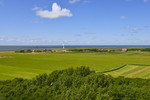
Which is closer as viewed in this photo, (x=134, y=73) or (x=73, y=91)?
(x=73, y=91)

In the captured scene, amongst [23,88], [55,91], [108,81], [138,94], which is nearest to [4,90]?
[23,88]

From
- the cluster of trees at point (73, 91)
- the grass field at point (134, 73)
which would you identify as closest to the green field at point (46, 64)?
the grass field at point (134, 73)

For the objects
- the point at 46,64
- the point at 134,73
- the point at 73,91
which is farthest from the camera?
the point at 46,64

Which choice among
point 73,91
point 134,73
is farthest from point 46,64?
point 73,91

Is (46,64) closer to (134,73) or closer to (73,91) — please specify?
(134,73)

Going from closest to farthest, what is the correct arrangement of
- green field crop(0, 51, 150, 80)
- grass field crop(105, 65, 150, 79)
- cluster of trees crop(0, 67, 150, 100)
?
Answer: cluster of trees crop(0, 67, 150, 100) < grass field crop(105, 65, 150, 79) < green field crop(0, 51, 150, 80)

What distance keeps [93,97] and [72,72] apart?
15.5m

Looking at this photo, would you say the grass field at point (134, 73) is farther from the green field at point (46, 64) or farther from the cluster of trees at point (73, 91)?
the cluster of trees at point (73, 91)

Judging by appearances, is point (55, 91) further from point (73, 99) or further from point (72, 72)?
point (72, 72)

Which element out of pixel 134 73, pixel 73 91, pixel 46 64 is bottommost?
pixel 134 73

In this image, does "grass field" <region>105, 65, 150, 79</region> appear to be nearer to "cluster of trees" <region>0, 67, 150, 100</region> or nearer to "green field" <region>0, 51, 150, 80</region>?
"green field" <region>0, 51, 150, 80</region>

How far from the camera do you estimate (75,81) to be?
987 inches

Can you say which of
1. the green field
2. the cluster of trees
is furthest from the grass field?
the cluster of trees

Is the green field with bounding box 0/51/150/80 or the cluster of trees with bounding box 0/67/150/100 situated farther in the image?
the green field with bounding box 0/51/150/80
